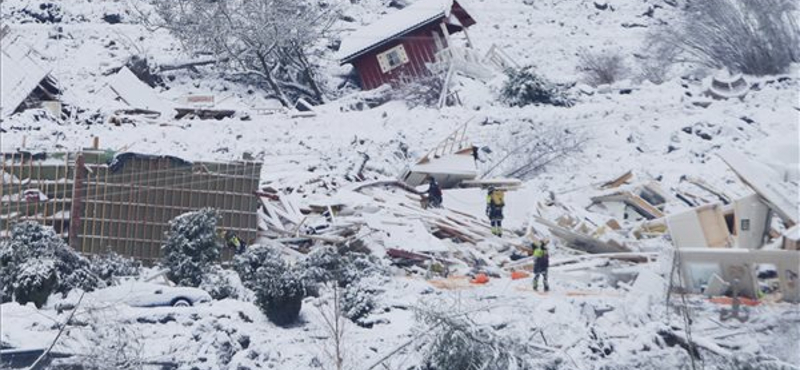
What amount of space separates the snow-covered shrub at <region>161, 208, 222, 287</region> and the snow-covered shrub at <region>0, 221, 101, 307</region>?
0.66 metres

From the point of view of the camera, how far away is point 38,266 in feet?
35.7

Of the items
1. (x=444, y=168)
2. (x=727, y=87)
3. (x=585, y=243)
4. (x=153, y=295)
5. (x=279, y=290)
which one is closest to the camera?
(x=279, y=290)

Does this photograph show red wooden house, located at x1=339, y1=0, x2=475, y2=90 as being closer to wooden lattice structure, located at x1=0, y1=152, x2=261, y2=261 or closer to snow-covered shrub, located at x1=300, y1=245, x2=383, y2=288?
wooden lattice structure, located at x1=0, y1=152, x2=261, y2=261

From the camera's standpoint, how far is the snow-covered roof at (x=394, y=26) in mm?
19688

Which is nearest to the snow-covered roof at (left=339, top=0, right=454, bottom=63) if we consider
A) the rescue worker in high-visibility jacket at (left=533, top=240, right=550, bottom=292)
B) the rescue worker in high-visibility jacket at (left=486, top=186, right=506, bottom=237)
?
the rescue worker in high-visibility jacket at (left=486, top=186, right=506, bottom=237)

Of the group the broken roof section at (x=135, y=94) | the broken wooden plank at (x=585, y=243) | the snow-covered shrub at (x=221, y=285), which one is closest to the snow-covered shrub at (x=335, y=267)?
the snow-covered shrub at (x=221, y=285)

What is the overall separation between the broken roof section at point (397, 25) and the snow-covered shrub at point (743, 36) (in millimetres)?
3157

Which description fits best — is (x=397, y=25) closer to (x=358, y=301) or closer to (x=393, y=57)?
(x=393, y=57)

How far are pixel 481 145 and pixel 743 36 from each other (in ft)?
14.6

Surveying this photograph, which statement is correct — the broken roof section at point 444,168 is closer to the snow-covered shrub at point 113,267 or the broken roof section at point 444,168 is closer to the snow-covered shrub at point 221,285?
the snow-covered shrub at point 113,267

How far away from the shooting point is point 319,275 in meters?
11.2

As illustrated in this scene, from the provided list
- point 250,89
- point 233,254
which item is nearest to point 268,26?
point 250,89

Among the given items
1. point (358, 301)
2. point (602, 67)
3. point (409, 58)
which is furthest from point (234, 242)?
point (602, 67)

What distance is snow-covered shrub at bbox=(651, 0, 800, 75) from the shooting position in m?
18.1
